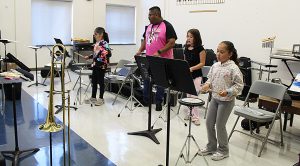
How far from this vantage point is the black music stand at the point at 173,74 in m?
2.65

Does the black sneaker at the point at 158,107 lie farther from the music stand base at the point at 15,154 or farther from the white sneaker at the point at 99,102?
the music stand base at the point at 15,154

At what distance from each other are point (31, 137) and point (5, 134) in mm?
381

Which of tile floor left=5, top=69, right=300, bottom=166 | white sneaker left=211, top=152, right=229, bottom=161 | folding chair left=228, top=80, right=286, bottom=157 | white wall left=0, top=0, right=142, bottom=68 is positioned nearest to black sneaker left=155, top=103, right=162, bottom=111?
tile floor left=5, top=69, right=300, bottom=166

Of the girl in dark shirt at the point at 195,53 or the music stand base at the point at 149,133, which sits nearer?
the music stand base at the point at 149,133

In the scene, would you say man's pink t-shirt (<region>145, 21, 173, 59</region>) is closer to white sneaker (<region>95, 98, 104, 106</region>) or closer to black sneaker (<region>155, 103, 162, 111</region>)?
black sneaker (<region>155, 103, 162, 111</region>)

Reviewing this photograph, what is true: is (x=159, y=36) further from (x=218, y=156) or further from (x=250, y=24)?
(x=250, y=24)

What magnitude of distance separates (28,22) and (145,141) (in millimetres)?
6618

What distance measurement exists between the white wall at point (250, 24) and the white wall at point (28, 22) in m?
2.76

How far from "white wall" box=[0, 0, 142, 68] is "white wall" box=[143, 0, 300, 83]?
9.05 feet

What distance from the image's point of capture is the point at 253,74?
7.48m

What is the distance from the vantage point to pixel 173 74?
279 centimetres

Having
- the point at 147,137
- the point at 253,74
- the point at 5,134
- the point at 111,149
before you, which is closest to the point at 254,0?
the point at 253,74

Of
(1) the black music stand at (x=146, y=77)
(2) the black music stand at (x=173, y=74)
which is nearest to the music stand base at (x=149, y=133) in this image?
(1) the black music stand at (x=146, y=77)

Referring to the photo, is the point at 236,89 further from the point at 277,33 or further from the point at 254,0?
the point at 254,0
